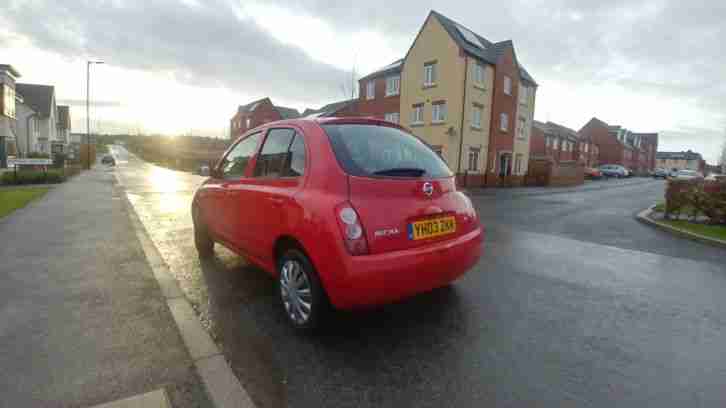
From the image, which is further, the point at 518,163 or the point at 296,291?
the point at 518,163

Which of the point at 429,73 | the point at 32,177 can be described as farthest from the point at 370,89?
the point at 32,177

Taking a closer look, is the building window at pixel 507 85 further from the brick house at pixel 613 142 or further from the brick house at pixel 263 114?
the brick house at pixel 613 142

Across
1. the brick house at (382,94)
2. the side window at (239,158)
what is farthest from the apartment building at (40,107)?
the side window at (239,158)

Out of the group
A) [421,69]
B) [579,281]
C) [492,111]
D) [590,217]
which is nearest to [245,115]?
[421,69]

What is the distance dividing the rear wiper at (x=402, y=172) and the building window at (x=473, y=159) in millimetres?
21699

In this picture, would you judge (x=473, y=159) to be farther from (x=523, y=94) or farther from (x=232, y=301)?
(x=232, y=301)

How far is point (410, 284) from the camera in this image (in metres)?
2.75

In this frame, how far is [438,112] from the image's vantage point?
23.8 metres

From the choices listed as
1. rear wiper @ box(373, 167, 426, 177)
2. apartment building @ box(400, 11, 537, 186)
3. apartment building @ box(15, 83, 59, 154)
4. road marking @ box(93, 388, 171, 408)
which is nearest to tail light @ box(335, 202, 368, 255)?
rear wiper @ box(373, 167, 426, 177)

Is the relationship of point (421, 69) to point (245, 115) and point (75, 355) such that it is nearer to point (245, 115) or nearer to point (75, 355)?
point (75, 355)

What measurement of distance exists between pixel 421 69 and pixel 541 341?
2431cm

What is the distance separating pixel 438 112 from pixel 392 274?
2281 centimetres

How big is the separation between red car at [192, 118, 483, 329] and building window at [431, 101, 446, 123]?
21.0 meters

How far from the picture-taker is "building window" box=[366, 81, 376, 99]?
1175 inches
